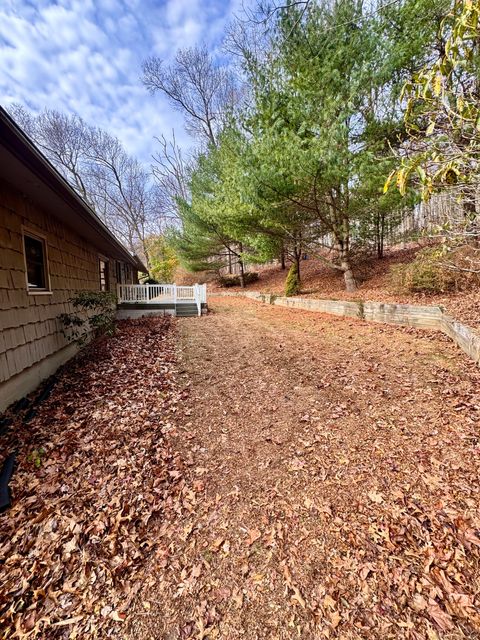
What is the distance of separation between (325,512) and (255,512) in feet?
1.64

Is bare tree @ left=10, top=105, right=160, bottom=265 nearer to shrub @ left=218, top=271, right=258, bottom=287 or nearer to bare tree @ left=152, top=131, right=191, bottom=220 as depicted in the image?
bare tree @ left=152, top=131, right=191, bottom=220

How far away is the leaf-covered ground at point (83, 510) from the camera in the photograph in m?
1.55

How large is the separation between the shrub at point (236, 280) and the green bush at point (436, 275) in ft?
47.0

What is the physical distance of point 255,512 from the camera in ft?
6.68

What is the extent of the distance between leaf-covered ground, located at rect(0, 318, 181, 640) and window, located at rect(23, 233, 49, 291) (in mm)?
1904

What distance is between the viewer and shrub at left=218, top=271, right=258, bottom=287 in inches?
824

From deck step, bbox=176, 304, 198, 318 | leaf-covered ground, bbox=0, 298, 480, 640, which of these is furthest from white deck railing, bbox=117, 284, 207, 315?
leaf-covered ground, bbox=0, 298, 480, 640

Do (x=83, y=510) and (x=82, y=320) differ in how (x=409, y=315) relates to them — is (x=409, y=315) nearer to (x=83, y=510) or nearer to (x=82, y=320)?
(x=83, y=510)

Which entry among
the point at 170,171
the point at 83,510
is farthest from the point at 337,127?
the point at 170,171

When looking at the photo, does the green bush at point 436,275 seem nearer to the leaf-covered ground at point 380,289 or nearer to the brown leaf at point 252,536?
the leaf-covered ground at point 380,289

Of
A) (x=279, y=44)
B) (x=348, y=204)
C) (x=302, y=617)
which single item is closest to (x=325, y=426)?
(x=302, y=617)

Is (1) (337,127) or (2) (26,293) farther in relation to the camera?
(1) (337,127)

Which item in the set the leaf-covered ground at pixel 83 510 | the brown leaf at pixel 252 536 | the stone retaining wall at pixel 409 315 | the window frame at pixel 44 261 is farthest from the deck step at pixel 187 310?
the brown leaf at pixel 252 536

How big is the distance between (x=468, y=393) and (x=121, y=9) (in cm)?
1086
